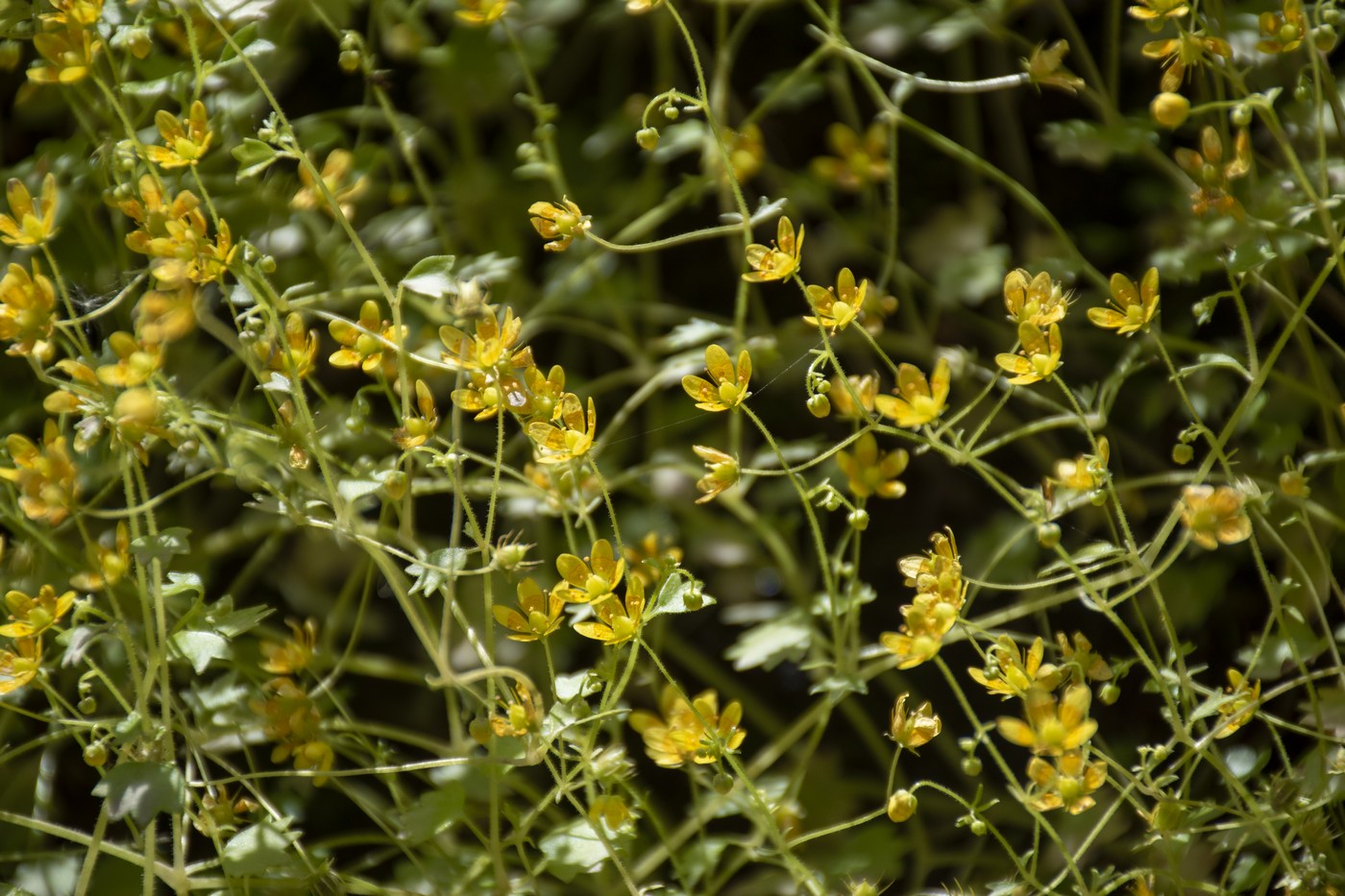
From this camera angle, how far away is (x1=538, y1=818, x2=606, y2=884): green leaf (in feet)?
2.53

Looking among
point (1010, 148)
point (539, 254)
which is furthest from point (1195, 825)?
point (539, 254)

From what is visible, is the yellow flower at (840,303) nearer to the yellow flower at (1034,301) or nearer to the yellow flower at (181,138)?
the yellow flower at (1034,301)

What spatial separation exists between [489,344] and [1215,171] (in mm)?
501

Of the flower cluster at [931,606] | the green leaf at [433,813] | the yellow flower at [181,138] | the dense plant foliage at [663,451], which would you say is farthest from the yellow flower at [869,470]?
the yellow flower at [181,138]

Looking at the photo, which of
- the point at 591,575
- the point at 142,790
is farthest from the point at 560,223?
the point at 142,790

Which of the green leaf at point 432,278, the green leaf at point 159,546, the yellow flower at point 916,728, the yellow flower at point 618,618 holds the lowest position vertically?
the yellow flower at point 916,728

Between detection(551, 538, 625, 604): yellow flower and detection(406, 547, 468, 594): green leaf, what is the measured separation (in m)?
0.06

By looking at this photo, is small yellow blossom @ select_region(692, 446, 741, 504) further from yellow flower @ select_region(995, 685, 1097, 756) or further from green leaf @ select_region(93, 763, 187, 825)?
green leaf @ select_region(93, 763, 187, 825)

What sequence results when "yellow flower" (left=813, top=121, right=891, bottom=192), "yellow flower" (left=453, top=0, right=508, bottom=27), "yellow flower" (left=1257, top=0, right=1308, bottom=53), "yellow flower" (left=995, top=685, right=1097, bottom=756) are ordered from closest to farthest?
1. "yellow flower" (left=995, top=685, right=1097, bottom=756)
2. "yellow flower" (left=1257, top=0, right=1308, bottom=53)
3. "yellow flower" (left=453, top=0, right=508, bottom=27)
4. "yellow flower" (left=813, top=121, right=891, bottom=192)

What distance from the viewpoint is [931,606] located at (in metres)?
0.67

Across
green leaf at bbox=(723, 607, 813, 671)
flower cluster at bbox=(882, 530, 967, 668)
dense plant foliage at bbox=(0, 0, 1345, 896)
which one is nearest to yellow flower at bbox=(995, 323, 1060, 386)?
dense plant foliage at bbox=(0, 0, 1345, 896)

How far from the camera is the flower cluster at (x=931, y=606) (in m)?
0.65

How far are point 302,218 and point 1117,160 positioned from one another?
806 millimetres

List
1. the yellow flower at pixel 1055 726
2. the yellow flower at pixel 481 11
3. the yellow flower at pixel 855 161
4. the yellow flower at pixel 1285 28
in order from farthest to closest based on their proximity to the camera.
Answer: the yellow flower at pixel 855 161 < the yellow flower at pixel 481 11 < the yellow flower at pixel 1285 28 < the yellow flower at pixel 1055 726
